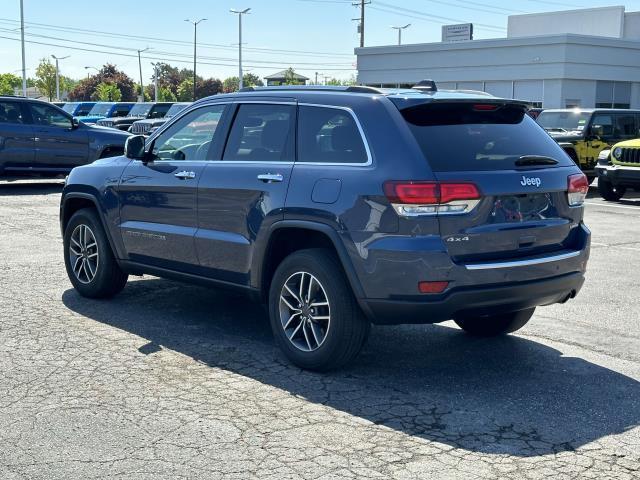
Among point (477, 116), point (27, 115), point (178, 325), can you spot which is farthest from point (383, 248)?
point (27, 115)

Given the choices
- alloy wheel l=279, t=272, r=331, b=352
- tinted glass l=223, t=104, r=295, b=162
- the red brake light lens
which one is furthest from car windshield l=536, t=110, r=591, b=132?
the red brake light lens

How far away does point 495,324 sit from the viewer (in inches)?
258

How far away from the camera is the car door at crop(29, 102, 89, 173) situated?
1823 cm

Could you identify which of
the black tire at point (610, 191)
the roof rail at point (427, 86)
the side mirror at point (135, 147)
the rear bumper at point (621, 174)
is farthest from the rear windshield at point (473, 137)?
the black tire at point (610, 191)

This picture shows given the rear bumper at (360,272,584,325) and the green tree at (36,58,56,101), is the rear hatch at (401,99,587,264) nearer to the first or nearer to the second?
the rear bumper at (360,272,584,325)

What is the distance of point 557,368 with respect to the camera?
5805 millimetres

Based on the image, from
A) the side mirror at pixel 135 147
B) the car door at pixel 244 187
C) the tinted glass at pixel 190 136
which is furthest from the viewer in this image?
the side mirror at pixel 135 147

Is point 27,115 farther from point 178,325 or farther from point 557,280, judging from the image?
point 557,280

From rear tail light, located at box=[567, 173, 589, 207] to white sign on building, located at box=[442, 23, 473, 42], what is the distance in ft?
177

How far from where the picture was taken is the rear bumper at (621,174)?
17.0 meters

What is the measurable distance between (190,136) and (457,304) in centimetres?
268

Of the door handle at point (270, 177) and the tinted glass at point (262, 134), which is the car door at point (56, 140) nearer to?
the tinted glass at point (262, 134)

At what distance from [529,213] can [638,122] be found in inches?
660

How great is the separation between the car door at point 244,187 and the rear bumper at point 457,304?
0.95 meters
